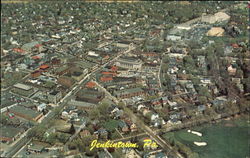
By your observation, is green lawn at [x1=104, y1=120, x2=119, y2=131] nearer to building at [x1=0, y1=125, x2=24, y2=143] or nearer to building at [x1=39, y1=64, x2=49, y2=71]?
building at [x1=0, y1=125, x2=24, y2=143]

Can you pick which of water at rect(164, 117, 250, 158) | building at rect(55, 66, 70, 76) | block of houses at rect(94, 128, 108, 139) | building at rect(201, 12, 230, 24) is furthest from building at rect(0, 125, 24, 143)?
building at rect(201, 12, 230, 24)

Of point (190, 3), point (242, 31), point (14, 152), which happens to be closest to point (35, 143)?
point (14, 152)

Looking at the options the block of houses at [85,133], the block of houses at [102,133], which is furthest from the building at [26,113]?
the block of houses at [102,133]

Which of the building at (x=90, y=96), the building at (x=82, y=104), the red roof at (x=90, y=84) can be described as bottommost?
the building at (x=82, y=104)

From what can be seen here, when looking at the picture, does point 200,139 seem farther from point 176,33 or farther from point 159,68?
point 176,33

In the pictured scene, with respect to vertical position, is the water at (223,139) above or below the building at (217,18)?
below

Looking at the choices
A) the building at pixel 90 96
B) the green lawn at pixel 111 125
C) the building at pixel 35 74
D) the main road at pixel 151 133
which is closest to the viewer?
the main road at pixel 151 133

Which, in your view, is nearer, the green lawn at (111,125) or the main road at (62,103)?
the main road at (62,103)

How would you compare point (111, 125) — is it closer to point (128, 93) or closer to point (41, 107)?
point (128, 93)

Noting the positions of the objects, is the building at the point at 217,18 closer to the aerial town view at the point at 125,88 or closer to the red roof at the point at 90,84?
the aerial town view at the point at 125,88
